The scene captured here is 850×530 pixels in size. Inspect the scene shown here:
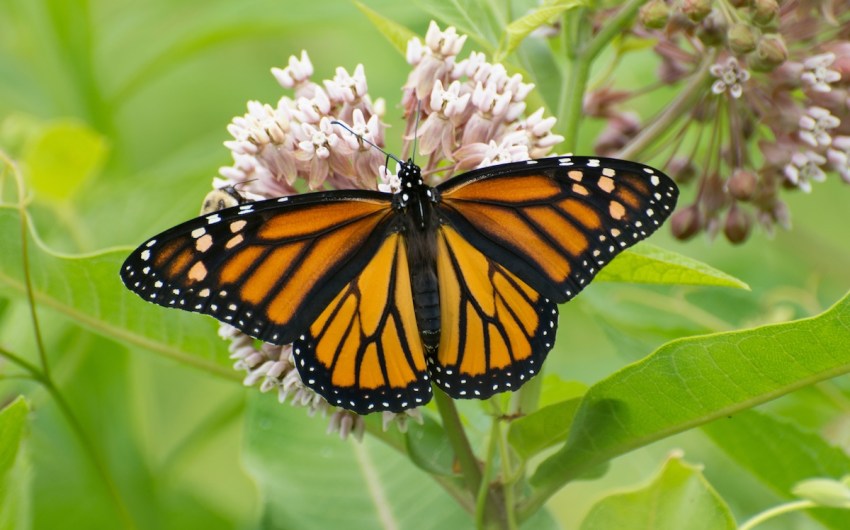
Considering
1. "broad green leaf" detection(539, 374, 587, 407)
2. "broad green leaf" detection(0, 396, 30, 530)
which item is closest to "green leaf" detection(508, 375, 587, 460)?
"broad green leaf" detection(539, 374, 587, 407)

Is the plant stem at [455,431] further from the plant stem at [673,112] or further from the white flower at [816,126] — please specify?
the white flower at [816,126]

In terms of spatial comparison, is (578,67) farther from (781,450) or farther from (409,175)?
(781,450)

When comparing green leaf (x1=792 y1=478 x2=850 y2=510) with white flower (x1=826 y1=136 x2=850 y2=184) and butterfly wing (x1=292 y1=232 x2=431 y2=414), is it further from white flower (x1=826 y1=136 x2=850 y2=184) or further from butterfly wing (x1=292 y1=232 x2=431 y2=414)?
white flower (x1=826 y1=136 x2=850 y2=184)

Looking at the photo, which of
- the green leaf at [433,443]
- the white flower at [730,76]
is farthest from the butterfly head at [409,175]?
the white flower at [730,76]

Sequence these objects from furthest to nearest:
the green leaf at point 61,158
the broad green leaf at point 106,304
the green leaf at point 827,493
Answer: the green leaf at point 61,158
the broad green leaf at point 106,304
the green leaf at point 827,493

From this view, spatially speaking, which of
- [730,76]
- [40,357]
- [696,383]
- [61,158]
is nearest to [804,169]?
[730,76]

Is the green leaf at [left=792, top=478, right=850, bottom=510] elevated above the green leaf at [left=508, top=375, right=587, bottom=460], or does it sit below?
below

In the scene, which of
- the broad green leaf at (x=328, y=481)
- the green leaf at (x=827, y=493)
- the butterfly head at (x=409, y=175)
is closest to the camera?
the green leaf at (x=827, y=493)
